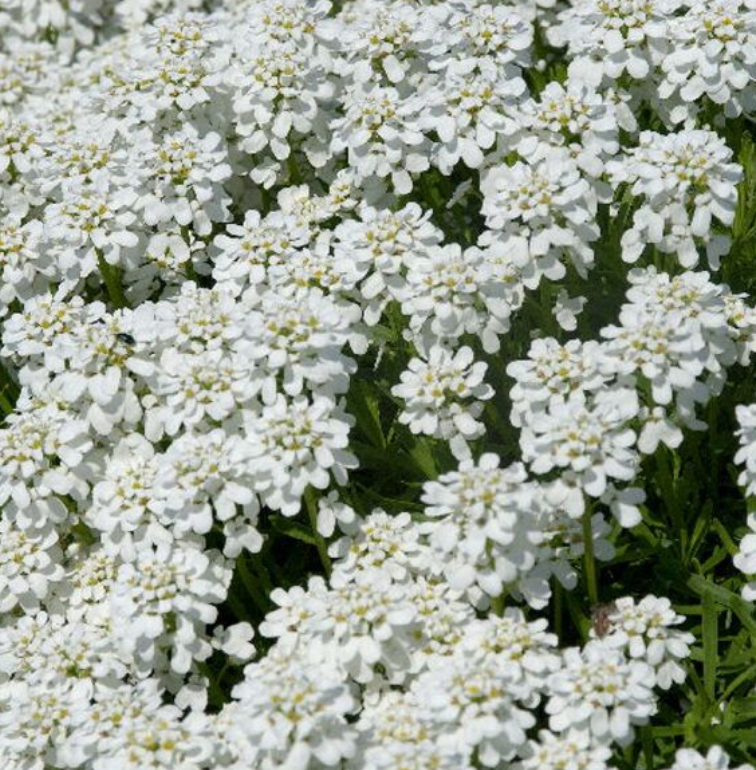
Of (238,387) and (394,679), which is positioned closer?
(394,679)

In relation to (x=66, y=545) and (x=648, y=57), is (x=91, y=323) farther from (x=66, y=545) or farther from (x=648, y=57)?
(x=648, y=57)

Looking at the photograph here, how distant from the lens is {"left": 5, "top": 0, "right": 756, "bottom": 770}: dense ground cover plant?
6.44m

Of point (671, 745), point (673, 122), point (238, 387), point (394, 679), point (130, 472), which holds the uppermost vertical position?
point (673, 122)

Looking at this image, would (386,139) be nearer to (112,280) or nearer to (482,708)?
(112,280)

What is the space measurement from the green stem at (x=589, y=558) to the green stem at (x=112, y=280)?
3467 millimetres

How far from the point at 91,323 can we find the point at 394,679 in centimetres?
294

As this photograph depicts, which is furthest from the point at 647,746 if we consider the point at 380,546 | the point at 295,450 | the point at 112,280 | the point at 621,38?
the point at 112,280

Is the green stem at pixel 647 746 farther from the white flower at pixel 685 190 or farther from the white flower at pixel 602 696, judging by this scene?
the white flower at pixel 685 190

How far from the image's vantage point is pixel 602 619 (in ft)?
22.0

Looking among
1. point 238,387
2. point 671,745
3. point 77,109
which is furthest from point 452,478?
point 77,109

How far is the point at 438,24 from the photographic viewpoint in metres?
9.02

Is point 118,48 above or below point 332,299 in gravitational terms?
above

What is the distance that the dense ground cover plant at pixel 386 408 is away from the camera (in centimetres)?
644

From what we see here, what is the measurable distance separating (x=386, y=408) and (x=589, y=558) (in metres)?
1.99
